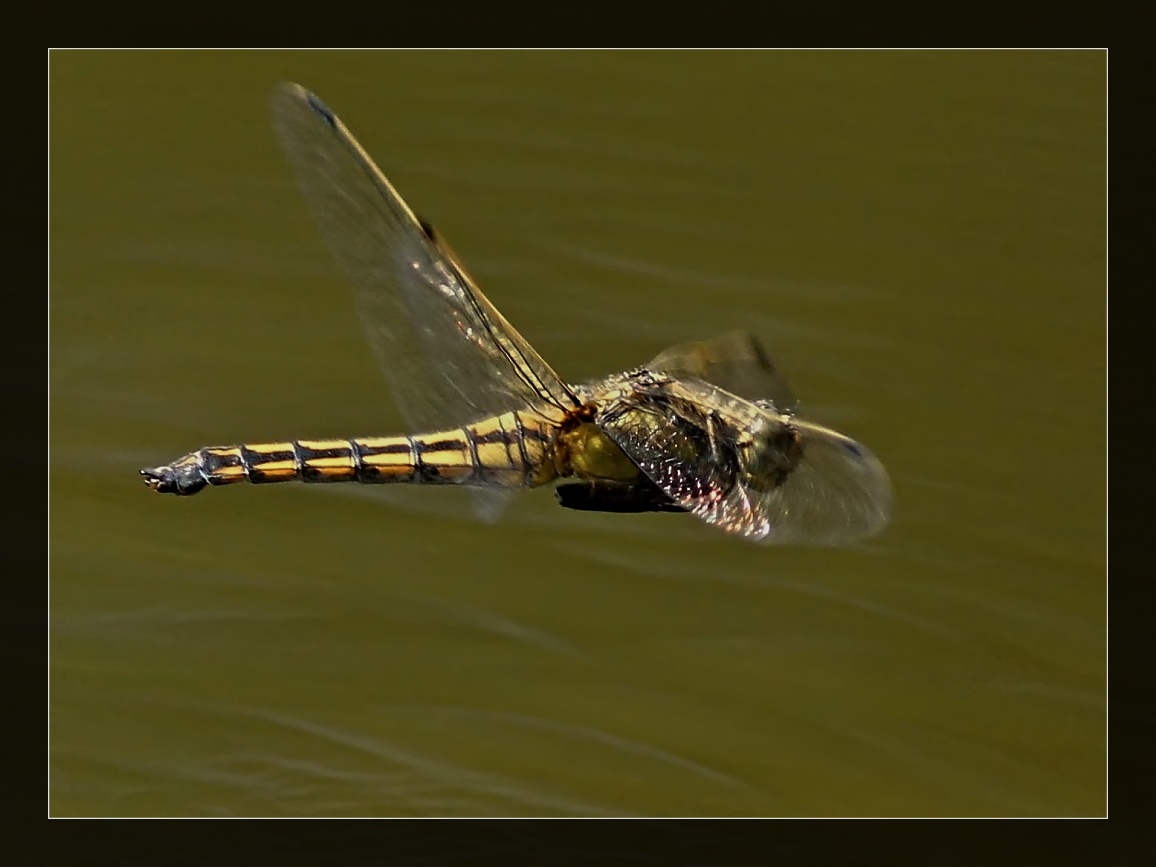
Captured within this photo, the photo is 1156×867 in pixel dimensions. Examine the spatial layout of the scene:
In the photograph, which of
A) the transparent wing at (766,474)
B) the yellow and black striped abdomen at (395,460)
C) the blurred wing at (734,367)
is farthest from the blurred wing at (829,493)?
the yellow and black striped abdomen at (395,460)

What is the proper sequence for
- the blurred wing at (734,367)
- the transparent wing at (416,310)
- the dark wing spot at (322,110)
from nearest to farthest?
the dark wing spot at (322,110)
the transparent wing at (416,310)
the blurred wing at (734,367)

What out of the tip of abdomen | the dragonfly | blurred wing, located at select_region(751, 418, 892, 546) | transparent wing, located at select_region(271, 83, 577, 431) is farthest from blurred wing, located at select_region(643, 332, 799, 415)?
the tip of abdomen

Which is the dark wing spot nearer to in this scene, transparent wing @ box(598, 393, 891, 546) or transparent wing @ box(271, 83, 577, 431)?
transparent wing @ box(271, 83, 577, 431)

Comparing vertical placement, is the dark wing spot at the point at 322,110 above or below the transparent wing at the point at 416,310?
above

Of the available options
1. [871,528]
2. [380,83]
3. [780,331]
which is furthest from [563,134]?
[871,528]

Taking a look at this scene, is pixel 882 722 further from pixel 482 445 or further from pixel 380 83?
pixel 380 83

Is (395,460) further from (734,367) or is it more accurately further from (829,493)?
(829,493)

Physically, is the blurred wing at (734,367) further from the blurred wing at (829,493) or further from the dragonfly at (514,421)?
the blurred wing at (829,493)
